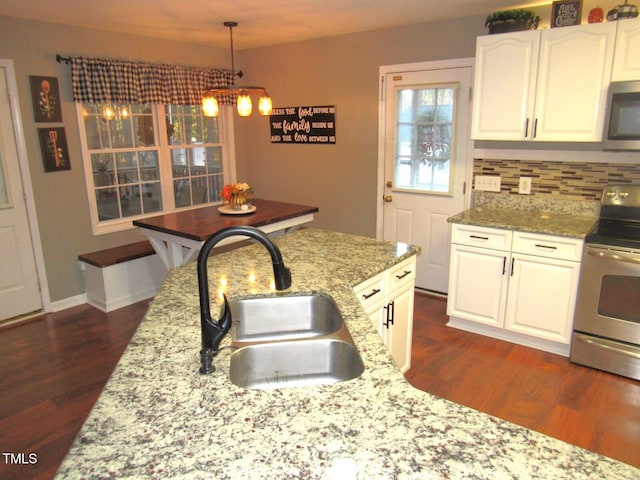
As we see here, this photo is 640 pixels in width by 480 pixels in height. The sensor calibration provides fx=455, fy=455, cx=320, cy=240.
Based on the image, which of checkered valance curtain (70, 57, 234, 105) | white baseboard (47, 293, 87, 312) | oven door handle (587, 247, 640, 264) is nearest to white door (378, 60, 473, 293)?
oven door handle (587, 247, 640, 264)

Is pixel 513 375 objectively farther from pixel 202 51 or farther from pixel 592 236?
pixel 202 51

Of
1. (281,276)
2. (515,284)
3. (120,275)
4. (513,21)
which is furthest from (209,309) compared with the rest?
(120,275)

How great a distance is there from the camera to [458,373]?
9.61 ft

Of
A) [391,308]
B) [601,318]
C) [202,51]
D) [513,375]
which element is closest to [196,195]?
[202,51]

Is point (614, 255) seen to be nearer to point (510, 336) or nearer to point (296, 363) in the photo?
point (510, 336)

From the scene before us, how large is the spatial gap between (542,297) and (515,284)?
187 mm

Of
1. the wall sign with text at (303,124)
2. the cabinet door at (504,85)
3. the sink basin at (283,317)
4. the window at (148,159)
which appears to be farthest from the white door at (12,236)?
the cabinet door at (504,85)

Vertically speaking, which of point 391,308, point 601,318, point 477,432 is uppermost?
point 477,432

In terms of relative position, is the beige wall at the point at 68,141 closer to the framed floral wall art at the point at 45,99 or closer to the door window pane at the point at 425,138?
the framed floral wall art at the point at 45,99

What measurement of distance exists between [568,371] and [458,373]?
0.71 meters

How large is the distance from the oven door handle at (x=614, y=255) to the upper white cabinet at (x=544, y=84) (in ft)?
2.44

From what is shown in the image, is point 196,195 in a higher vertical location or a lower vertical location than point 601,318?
higher

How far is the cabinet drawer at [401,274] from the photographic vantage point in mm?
2393

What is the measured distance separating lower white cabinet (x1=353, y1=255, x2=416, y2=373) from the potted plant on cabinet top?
1.83 m
